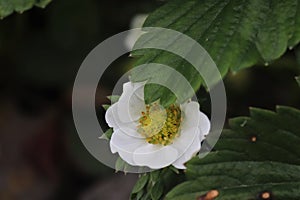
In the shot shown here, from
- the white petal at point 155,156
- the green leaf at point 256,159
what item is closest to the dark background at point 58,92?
the green leaf at point 256,159

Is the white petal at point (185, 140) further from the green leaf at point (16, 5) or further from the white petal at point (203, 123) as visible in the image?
the green leaf at point (16, 5)

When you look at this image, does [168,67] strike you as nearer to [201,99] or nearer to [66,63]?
[201,99]

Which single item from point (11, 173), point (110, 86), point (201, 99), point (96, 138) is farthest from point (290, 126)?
point (11, 173)

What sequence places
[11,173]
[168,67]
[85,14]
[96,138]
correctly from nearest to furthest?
[168,67] → [96,138] → [85,14] → [11,173]

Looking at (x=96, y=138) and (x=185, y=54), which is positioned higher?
(x=185, y=54)

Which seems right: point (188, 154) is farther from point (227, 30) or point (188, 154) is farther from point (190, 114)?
point (227, 30)

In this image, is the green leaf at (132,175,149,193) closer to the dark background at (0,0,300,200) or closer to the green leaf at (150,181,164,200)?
the green leaf at (150,181,164,200)
